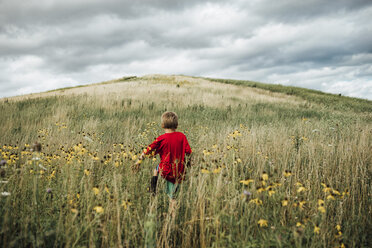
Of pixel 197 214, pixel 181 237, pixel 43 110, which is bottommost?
pixel 181 237

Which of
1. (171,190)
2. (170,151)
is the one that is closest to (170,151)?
(170,151)

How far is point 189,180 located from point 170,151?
62 cm

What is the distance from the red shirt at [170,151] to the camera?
3066mm

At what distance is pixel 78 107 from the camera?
32.4ft

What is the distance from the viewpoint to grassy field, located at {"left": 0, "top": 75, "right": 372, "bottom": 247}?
1959 mm

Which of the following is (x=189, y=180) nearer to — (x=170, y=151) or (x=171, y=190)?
(x=171, y=190)

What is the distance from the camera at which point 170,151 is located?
314 cm

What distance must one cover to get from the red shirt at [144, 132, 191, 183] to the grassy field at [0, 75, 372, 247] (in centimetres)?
21

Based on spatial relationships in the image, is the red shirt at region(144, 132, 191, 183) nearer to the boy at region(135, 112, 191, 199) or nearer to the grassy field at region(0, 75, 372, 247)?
the boy at region(135, 112, 191, 199)

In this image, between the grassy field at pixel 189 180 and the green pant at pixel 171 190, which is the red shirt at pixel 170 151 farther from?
the grassy field at pixel 189 180

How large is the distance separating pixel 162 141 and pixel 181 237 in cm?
134

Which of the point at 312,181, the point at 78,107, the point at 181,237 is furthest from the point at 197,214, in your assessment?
the point at 78,107

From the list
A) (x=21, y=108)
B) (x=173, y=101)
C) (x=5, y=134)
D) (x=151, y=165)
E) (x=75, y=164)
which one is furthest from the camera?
(x=173, y=101)

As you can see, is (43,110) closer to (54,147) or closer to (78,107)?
(78,107)
